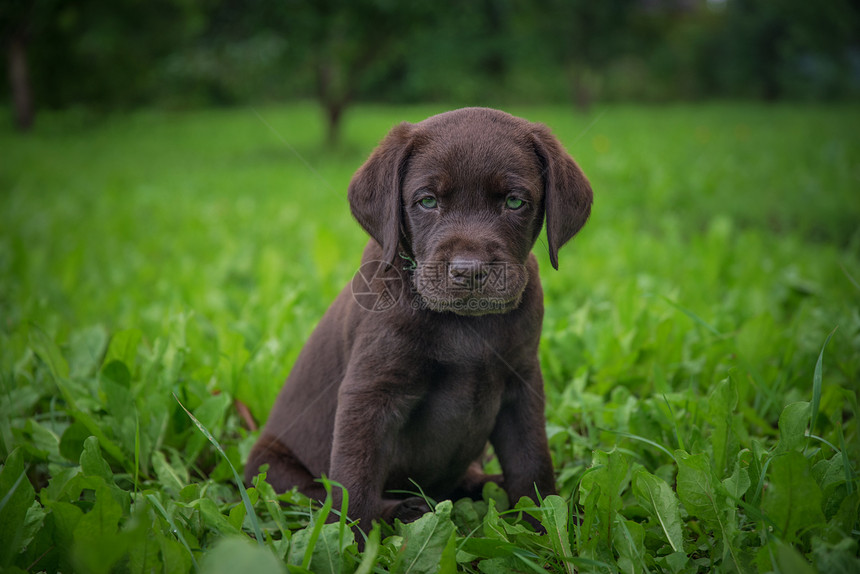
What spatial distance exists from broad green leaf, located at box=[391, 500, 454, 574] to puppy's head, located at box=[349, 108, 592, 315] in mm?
628

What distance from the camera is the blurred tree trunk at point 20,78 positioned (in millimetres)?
20953

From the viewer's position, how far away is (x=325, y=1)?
1614 cm

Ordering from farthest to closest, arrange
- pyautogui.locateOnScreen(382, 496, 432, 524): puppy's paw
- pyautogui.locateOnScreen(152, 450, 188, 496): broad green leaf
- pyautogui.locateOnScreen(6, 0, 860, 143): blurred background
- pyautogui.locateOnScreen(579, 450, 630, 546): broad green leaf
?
pyautogui.locateOnScreen(6, 0, 860, 143): blurred background
pyautogui.locateOnScreen(152, 450, 188, 496): broad green leaf
pyautogui.locateOnScreen(382, 496, 432, 524): puppy's paw
pyautogui.locateOnScreen(579, 450, 630, 546): broad green leaf

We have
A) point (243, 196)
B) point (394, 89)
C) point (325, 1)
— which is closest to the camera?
point (243, 196)

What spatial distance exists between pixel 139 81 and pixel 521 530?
31.6 metres

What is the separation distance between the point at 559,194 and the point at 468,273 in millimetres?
538

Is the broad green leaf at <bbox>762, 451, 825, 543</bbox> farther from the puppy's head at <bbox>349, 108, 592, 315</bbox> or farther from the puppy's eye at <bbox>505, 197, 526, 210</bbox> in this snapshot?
the puppy's eye at <bbox>505, 197, 526, 210</bbox>

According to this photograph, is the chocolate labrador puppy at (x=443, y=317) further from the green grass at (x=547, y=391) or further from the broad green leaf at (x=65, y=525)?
the broad green leaf at (x=65, y=525)

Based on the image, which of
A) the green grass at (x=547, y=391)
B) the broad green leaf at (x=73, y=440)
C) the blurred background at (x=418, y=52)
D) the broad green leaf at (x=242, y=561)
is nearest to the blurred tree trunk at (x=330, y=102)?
the blurred background at (x=418, y=52)

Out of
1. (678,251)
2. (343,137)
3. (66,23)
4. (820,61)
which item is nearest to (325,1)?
(343,137)

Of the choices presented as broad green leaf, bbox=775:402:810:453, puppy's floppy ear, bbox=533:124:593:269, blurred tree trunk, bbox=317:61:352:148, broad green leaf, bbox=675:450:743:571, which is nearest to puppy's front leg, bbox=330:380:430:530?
puppy's floppy ear, bbox=533:124:593:269

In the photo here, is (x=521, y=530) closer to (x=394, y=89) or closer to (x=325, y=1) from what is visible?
(x=325, y=1)

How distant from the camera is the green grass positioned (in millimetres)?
1894

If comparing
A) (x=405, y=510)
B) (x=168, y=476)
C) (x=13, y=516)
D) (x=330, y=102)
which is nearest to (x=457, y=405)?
(x=405, y=510)
